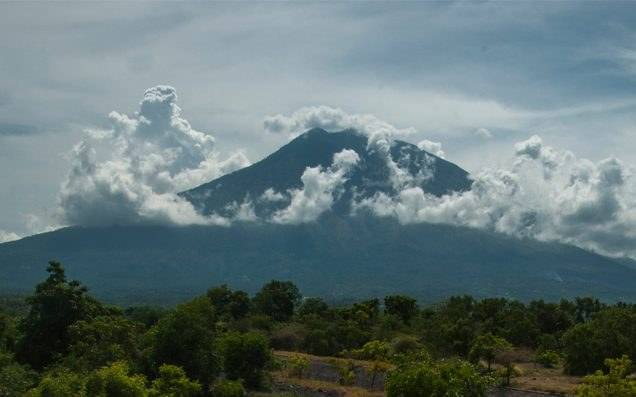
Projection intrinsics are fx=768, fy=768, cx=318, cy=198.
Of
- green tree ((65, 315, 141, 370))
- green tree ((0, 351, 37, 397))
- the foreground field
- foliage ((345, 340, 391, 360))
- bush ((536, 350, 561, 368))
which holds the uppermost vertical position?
green tree ((65, 315, 141, 370))

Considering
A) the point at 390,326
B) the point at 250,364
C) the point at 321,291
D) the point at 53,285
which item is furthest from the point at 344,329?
the point at 321,291

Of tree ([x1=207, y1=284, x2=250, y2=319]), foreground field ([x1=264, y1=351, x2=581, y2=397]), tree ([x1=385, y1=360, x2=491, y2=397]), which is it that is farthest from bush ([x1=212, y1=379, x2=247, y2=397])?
tree ([x1=207, y1=284, x2=250, y2=319])

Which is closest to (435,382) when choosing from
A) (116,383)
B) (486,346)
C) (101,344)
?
(116,383)

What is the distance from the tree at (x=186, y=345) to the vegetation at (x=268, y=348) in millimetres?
44

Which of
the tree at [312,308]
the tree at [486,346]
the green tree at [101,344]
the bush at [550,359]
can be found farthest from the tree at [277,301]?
the green tree at [101,344]

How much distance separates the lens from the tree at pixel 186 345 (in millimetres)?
29688

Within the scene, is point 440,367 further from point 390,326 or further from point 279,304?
point 279,304

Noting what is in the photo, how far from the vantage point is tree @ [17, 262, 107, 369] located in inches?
1363

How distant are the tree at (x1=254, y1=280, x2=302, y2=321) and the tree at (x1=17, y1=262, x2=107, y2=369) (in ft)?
89.9

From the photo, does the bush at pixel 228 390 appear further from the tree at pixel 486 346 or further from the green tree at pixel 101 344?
the tree at pixel 486 346

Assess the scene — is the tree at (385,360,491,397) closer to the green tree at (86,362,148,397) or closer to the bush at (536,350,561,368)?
the green tree at (86,362,148,397)

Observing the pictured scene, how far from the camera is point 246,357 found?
1334 inches

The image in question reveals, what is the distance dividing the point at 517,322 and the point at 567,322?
7170 millimetres

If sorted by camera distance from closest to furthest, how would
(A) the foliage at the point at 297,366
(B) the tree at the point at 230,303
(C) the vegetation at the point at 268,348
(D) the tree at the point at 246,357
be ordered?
(C) the vegetation at the point at 268,348 → (D) the tree at the point at 246,357 → (A) the foliage at the point at 297,366 → (B) the tree at the point at 230,303
